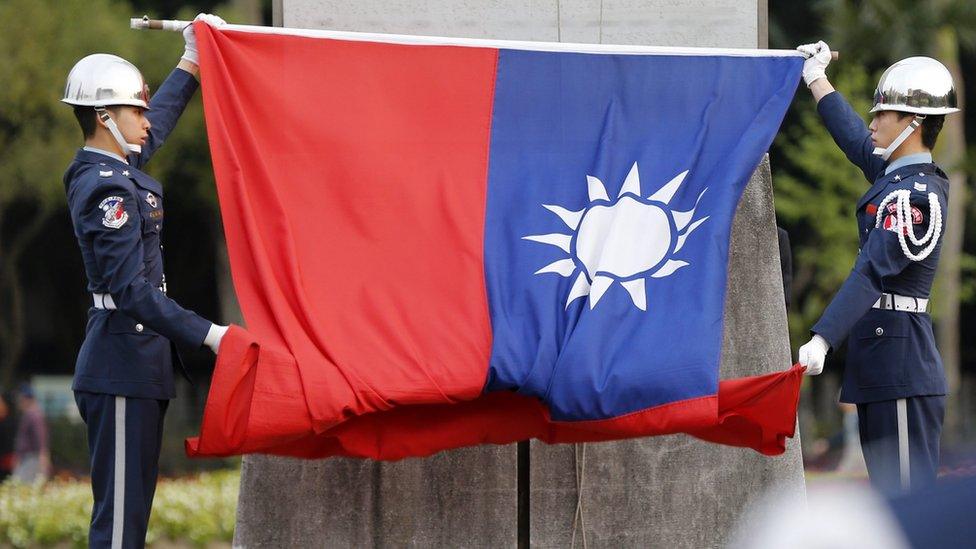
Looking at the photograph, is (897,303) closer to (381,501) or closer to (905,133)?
(905,133)

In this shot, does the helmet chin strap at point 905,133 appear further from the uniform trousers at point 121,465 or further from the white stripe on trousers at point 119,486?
the white stripe on trousers at point 119,486

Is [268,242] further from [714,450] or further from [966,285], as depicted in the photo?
[966,285]

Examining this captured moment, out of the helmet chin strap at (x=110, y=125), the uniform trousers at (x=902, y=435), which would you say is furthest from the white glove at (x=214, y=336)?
the uniform trousers at (x=902, y=435)

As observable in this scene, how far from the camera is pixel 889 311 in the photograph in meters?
6.55

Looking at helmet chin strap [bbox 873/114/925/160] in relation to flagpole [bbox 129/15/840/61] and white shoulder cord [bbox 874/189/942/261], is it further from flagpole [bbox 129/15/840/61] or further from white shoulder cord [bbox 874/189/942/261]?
flagpole [bbox 129/15/840/61]

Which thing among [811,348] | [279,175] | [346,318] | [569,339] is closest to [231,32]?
[279,175]

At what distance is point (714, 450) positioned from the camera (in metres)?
7.22

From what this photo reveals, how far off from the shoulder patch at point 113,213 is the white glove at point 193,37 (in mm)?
836

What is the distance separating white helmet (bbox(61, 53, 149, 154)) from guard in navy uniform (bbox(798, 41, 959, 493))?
116 inches

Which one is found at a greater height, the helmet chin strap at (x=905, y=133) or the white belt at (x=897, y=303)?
the helmet chin strap at (x=905, y=133)

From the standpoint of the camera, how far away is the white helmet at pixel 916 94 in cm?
650

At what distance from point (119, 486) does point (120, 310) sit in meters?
0.70

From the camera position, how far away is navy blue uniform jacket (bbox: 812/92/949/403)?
6309 mm

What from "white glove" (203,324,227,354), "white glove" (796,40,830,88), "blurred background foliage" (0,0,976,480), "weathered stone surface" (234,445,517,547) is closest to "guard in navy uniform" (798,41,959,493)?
"white glove" (796,40,830,88)
